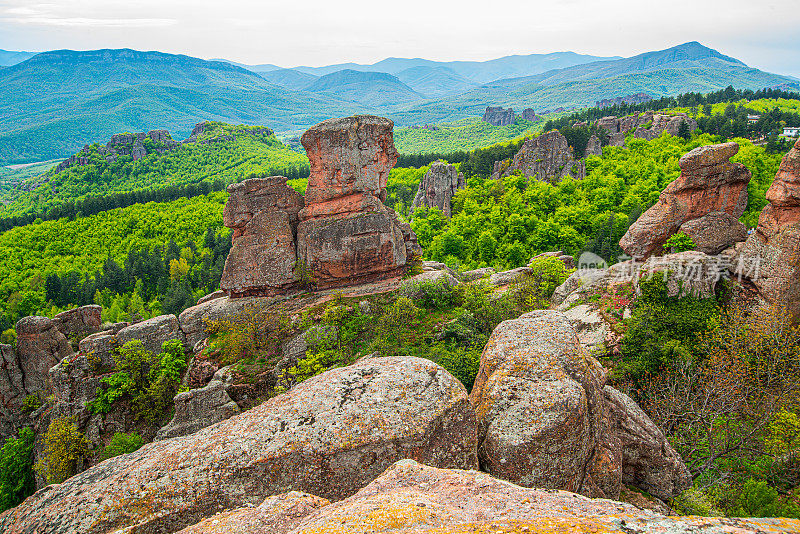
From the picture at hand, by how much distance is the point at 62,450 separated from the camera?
79.2ft

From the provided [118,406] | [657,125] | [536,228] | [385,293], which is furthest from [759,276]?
[657,125]

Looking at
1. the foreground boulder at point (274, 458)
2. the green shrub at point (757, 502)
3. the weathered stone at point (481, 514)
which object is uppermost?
the weathered stone at point (481, 514)

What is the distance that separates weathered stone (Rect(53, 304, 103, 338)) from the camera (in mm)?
36656

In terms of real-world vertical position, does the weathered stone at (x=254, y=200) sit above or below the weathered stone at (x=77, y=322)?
above

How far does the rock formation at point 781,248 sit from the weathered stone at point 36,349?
50754mm

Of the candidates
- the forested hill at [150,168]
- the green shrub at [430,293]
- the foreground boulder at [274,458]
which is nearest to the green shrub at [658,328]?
the green shrub at [430,293]

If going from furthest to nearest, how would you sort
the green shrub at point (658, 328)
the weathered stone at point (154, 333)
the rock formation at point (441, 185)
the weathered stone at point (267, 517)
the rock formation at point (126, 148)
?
1. the rock formation at point (126, 148)
2. the rock formation at point (441, 185)
3. the weathered stone at point (154, 333)
4. the green shrub at point (658, 328)
5. the weathered stone at point (267, 517)

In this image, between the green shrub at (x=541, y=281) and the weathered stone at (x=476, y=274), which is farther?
the weathered stone at (x=476, y=274)

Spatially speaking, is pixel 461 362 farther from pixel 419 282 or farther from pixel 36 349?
pixel 36 349

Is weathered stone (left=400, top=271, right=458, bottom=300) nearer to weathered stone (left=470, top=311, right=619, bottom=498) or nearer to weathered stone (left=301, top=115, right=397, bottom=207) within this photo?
weathered stone (left=301, top=115, right=397, bottom=207)

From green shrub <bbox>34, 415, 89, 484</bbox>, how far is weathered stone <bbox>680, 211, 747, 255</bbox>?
41.3 m

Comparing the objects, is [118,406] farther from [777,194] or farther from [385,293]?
[777,194]

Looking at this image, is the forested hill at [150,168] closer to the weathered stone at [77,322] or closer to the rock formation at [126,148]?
the rock formation at [126,148]

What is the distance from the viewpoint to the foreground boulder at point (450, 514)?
627 cm
